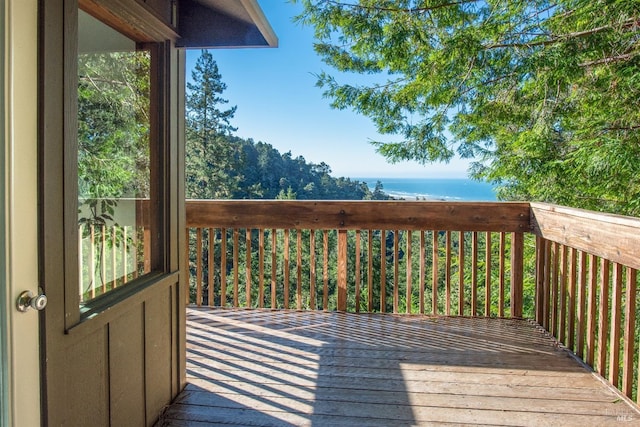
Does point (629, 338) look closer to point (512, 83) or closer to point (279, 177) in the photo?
point (512, 83)

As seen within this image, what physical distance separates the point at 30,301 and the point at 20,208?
0.82 feet

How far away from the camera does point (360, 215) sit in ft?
11.2

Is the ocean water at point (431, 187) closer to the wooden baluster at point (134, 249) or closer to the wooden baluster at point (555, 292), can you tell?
the wooden baluster at point (555, 292)

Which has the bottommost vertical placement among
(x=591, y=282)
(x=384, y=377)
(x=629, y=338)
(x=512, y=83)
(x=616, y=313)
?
(x=384, y=377)

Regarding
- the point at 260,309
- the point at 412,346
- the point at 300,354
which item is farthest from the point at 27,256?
the point at 260,309

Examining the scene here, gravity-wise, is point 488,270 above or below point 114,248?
below

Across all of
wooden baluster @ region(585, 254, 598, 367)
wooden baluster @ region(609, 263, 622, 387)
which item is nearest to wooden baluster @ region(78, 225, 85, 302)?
wooden baluster @ region(609, 263, 622, 387)

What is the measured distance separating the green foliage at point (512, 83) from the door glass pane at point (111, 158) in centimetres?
363

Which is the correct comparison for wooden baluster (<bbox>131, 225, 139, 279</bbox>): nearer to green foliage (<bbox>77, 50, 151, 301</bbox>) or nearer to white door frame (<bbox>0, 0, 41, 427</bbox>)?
green foliage (<bbox>77, 50, 151, 301</bbox>)

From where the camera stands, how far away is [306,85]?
21.2 metres

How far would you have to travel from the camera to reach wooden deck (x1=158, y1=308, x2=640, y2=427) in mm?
1945

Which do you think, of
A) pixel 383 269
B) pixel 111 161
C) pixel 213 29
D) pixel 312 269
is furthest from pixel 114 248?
pixel 383 269

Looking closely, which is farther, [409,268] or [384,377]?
[409,268]

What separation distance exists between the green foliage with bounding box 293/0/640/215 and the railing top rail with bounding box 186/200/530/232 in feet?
5.20
